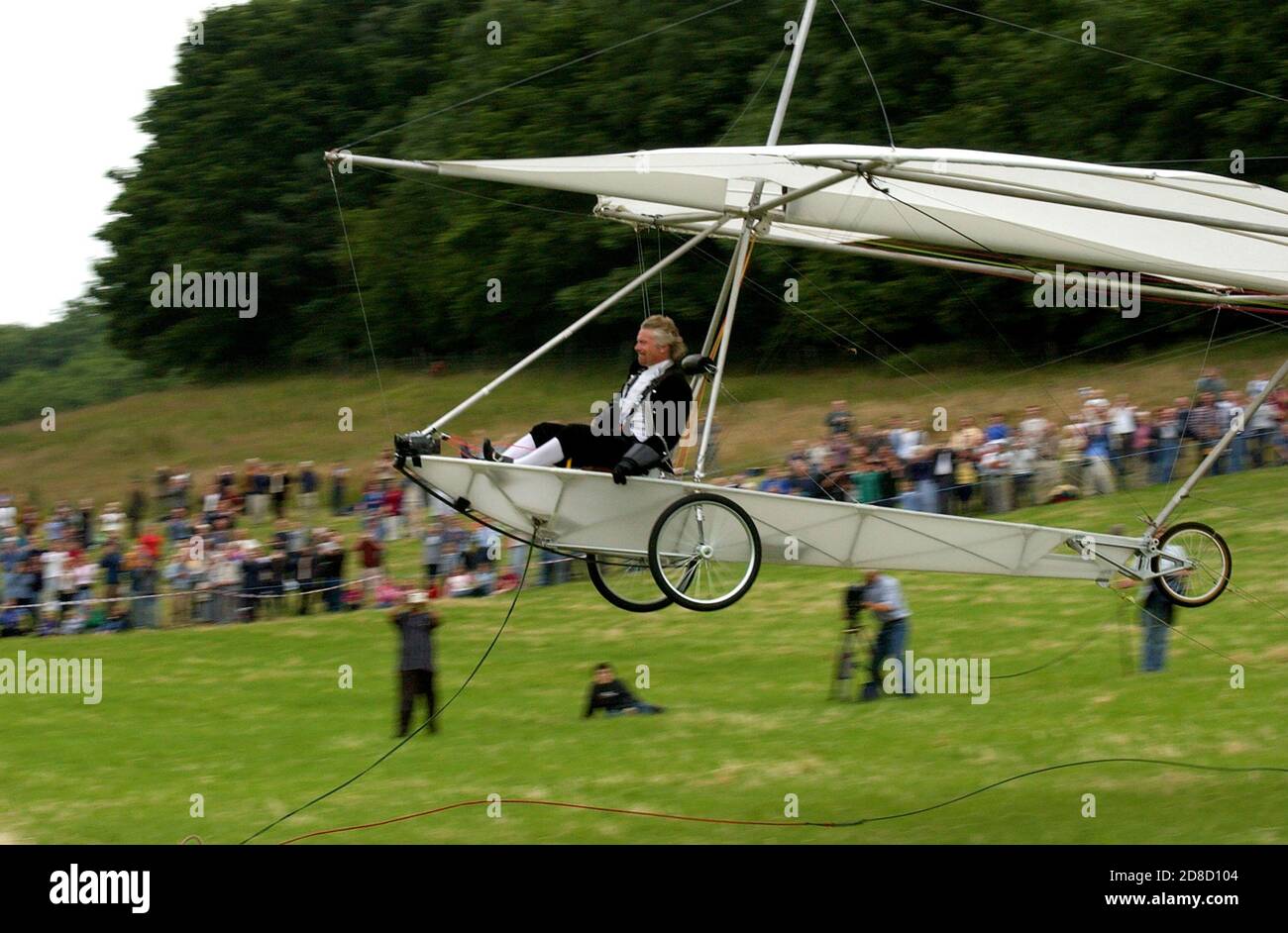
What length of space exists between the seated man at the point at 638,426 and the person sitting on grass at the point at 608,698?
7.16 metres

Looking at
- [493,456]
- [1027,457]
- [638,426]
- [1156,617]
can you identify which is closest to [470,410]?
[1027,457]

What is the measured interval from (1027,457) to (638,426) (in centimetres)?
1245

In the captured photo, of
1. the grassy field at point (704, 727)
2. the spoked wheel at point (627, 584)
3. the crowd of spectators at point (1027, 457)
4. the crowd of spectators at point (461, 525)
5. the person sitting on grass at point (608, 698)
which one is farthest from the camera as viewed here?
the crowd of spectators at point (461, 525)

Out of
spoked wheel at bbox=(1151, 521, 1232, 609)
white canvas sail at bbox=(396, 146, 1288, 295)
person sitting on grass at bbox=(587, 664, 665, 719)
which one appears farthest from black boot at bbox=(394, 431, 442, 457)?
person sitting on grass at bbox=(587, 664, 665, 719)

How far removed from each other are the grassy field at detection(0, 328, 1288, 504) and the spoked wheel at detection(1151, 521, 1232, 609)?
302 inches

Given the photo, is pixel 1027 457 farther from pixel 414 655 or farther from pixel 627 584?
pixel 627 584

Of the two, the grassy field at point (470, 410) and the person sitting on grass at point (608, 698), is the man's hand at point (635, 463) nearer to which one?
the person sitting on grass at point (608, 698)

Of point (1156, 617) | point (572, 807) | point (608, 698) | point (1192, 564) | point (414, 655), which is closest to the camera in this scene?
point (1192, 564)

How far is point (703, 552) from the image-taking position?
41.0 ft

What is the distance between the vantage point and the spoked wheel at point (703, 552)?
40.8ft

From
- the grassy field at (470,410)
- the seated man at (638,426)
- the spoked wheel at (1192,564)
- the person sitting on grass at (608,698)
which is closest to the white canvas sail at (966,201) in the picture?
the seated man at (638,426)
